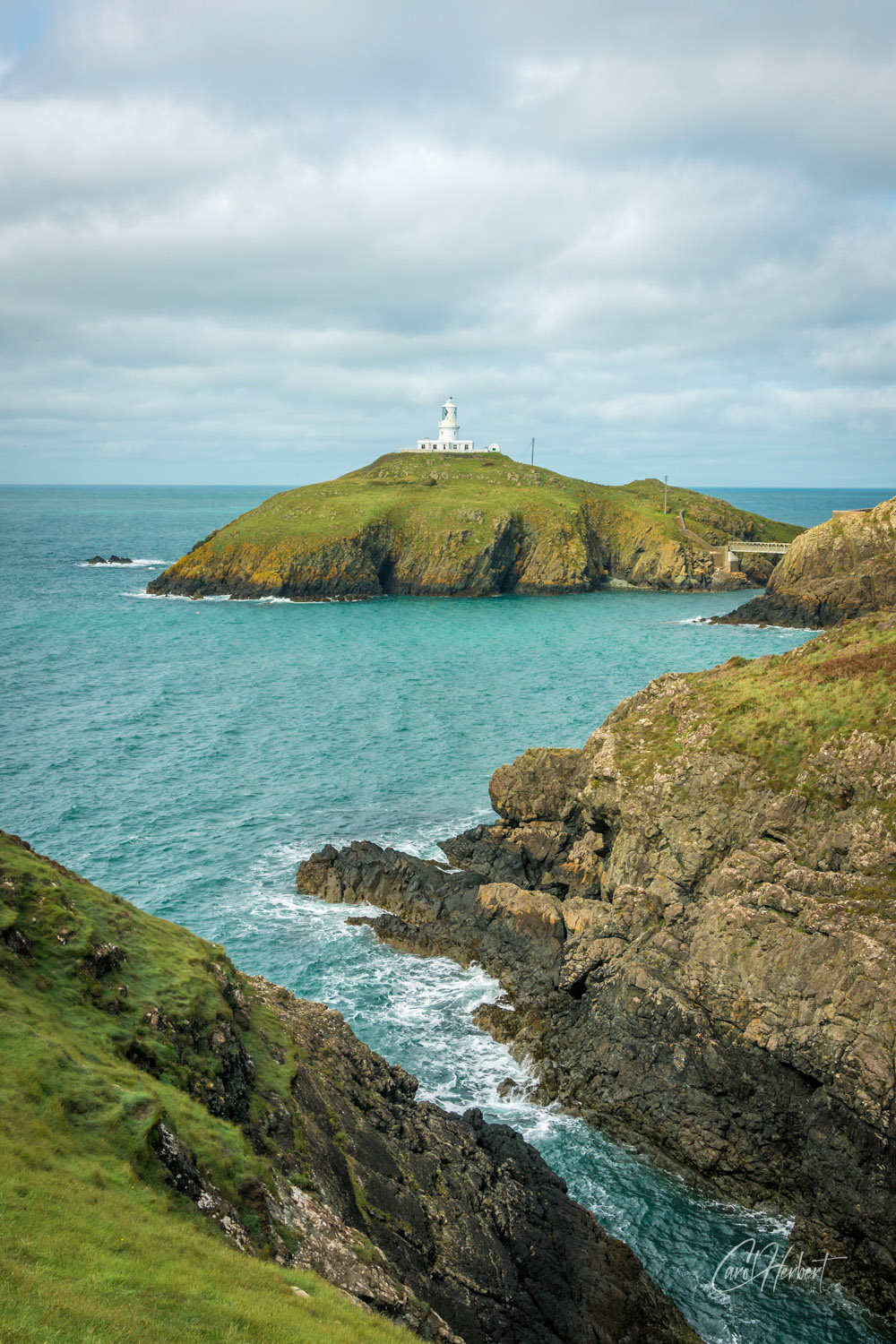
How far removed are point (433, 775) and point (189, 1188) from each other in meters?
41.5

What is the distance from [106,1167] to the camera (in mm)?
15031

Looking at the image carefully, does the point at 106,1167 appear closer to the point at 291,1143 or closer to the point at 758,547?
the point at 291,1143

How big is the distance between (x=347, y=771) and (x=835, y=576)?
256ft

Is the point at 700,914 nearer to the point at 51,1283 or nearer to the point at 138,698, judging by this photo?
the point at 51,1283

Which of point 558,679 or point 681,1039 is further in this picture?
point 558,679

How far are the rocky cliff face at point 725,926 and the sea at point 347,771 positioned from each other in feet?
5.07

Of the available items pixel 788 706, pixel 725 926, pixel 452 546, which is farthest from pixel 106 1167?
pixel 452 546

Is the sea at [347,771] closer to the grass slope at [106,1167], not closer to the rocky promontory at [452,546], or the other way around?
the rocky promontory at [452,546]

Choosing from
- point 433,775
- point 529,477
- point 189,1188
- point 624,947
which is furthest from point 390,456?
point 189,1188

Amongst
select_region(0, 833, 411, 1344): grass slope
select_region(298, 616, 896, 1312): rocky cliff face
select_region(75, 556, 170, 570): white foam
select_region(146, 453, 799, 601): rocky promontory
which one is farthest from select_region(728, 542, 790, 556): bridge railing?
select_region(0, 833, 411, 1344): grass slope

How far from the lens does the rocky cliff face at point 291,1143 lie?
1641 centimetres

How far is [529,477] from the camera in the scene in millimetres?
169125

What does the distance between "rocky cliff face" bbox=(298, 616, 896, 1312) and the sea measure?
1.55 meters

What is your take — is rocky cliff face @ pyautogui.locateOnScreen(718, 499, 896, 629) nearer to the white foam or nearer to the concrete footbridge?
the concrete footbridge
